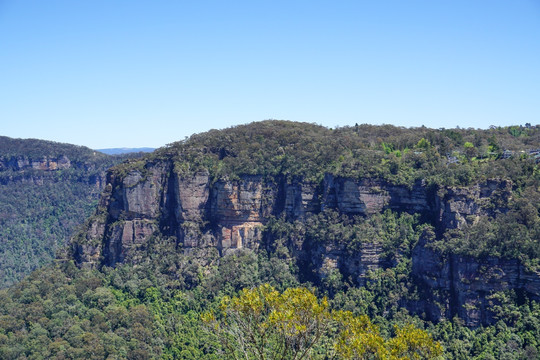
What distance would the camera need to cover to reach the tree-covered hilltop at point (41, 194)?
407ft

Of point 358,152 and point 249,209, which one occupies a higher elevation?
point 358,152

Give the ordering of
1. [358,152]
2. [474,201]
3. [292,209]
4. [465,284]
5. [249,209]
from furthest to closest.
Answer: [292,209] < [249,209] < [358,152] < [474,201] < [465,284]

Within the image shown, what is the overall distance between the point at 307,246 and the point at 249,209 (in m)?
9.51

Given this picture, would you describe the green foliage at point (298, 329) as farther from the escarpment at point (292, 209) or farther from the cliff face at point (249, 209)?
the cliff face at point (249, 209)

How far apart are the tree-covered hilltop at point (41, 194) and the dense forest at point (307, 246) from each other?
56041mm

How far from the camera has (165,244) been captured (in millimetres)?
72750

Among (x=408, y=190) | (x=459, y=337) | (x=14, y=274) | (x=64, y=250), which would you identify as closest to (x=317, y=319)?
(x=459, y=337)

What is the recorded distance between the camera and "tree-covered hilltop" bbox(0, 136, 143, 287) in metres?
124

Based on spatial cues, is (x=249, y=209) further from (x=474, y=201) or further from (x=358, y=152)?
(x=474, y=201)

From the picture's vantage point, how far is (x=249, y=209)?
238 feet

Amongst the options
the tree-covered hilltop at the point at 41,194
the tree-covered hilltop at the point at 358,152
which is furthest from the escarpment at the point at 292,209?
the tree-covered hilltop at the point at 41,194

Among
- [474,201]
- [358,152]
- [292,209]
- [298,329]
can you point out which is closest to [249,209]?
[292,209]

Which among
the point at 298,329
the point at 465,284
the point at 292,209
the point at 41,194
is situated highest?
the point at 298,329

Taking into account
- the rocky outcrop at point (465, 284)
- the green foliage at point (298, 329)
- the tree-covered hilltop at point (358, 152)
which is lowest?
the rocky outcrop at point (465, 284)
